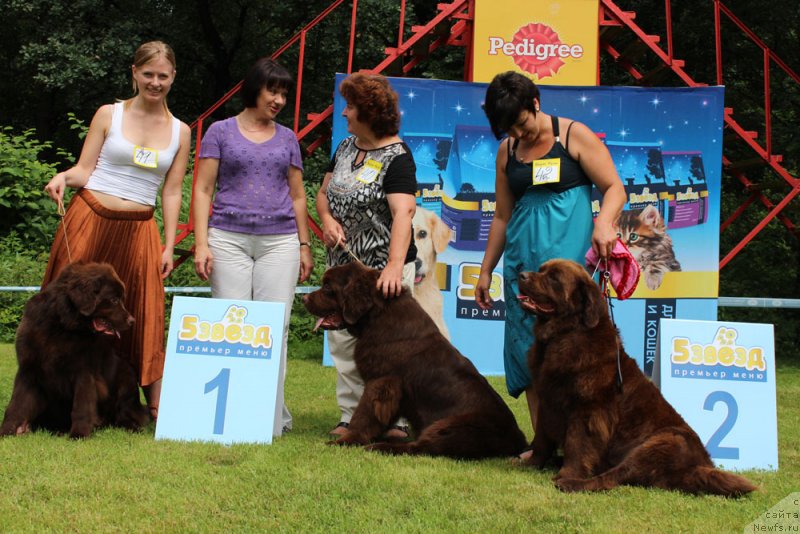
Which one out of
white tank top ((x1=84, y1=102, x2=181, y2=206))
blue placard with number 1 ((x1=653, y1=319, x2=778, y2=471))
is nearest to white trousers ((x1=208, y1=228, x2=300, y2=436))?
white tank top ((x1=84, y1=102, x2=181, y2=206))

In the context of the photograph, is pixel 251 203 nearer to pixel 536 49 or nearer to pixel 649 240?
pixel 536 49

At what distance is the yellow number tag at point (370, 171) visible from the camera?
4406 mm

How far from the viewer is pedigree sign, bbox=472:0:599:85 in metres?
8.19

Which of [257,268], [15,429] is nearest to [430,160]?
[257,268]

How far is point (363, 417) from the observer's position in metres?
4.17

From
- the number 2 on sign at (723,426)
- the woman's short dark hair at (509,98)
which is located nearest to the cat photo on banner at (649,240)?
the number 2 on sign at (723,426)

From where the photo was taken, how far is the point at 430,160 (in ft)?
26.7

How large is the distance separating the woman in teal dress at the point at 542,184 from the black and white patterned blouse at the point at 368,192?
613 mm

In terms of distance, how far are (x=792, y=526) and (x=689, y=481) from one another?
0.42m

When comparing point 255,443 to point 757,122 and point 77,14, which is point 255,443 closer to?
point 757,122

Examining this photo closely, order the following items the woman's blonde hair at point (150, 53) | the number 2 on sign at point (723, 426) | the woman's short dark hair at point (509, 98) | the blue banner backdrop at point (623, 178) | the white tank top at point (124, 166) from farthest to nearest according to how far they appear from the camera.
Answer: the blue banner backdrop at point (623, 178), the white tank top at point (124, 166), the woman's blonde hair at point (150, 53), the number 2 on sign at point (723, 426), the woman's short dark hair at point (509, 98)

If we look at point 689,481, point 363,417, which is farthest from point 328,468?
point 689,481

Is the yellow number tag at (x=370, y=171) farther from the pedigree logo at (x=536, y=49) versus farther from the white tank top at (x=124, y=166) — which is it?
the pedigree logo at (x=536, y=49)

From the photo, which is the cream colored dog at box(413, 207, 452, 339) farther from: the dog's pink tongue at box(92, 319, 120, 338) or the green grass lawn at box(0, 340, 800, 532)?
the dog's pink tongue at box(92, 319, 120, 338)
